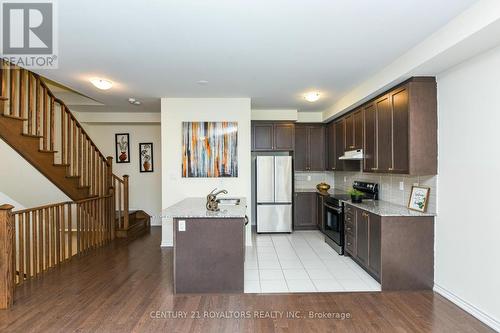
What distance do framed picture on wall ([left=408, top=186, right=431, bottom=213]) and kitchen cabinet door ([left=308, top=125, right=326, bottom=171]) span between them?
2736mm

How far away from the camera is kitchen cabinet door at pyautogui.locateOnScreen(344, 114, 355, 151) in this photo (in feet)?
15.6

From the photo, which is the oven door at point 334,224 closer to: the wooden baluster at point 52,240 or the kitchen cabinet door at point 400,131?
the kitchen cabinet door at point 400,131

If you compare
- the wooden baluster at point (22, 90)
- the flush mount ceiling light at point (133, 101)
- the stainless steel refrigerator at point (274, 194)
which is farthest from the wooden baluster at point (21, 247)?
the stainless steel refrigerator at point (274, 194)

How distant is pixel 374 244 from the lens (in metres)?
3.33

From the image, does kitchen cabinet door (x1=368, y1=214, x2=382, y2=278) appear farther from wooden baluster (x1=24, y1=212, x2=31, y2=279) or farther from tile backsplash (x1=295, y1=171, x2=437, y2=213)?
wooden baluster (x1=24, y1=212, x2=31, y2=279)

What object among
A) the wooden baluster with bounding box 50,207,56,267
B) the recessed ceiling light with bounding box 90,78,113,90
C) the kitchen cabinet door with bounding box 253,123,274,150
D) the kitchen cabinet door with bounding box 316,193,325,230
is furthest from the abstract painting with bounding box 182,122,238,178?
the wooden baluster with bounding box 50,207,56,267

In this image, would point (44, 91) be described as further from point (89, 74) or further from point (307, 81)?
point (307, 81)

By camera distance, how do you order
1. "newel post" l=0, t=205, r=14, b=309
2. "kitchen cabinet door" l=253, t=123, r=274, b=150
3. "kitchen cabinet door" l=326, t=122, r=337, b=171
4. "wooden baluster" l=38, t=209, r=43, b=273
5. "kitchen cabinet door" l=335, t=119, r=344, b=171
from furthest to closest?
"kitchen cabinet door" l=253, t=123, r=274, b=150
"kitchen cabinet door" l=326, t=122, r=337, b=171
"kitchen cabinet door" l=335, t=119, r=344, b=171
"wooden baluster" l=38, t=209, r=43, b=273
"newel post" l=0, t=205, r=14, b=309

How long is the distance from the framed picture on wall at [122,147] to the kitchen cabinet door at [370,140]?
550 cm

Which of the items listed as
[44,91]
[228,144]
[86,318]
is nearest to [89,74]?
[44,91]

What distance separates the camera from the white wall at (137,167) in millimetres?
6797

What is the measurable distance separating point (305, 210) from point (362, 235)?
91.2 inches

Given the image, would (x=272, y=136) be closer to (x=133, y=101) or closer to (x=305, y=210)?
(x=305, y=210)

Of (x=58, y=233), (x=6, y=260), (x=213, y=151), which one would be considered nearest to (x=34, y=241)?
(x=58, y=233)
